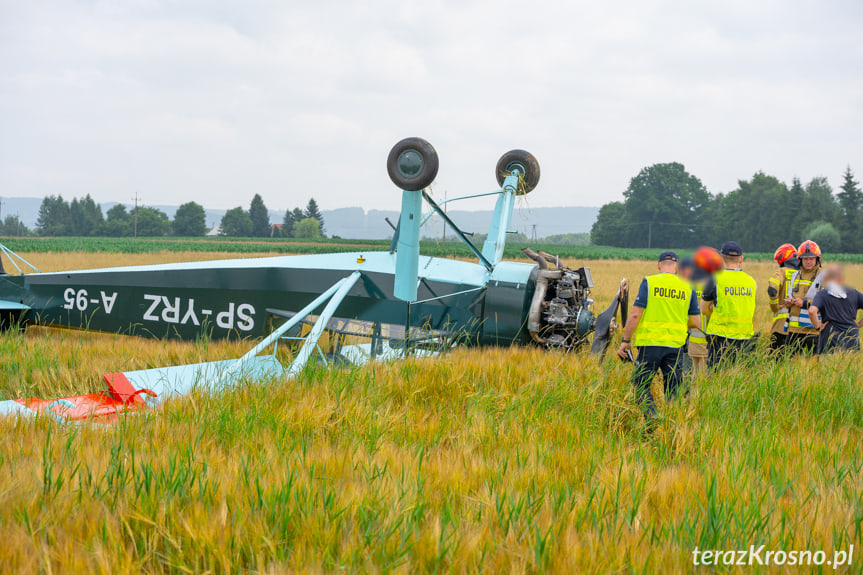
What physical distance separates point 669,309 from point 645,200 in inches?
1752

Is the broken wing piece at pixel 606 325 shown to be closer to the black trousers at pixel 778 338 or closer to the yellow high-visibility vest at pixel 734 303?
the yellow high-visibility vest at pixel 734 303

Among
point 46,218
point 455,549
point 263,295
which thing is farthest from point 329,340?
point 46,218

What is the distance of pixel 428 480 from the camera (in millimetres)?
2852

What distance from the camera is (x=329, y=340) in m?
6.75

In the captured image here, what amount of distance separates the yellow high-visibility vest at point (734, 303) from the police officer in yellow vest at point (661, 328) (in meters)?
1.84

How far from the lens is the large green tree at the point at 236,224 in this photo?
122m

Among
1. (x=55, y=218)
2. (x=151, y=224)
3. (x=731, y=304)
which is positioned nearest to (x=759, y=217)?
(x=731, y=304)

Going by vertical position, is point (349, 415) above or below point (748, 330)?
below

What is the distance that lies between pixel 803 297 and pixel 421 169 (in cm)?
564

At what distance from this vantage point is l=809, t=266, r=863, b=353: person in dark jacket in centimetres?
688

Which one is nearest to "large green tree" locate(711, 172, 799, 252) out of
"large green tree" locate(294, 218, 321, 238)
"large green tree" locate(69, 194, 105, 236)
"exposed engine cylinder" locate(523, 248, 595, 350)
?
"exposed engine cylinder" locate(523, 248, 595, 350)

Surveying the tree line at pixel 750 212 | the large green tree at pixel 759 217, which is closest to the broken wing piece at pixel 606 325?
the tree line at pixel 750 212

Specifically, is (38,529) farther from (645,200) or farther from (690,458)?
(645,200)

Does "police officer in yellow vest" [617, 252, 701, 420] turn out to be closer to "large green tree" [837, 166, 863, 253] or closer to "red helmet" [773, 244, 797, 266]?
"red helmet" [773, 244, 797, 266]
